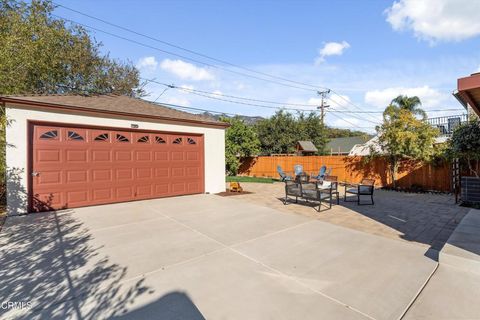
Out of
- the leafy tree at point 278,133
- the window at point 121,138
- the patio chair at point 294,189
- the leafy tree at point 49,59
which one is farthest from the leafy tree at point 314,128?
the window at point 121,138

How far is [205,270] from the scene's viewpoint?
3.22 m

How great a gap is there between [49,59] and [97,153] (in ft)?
25.8

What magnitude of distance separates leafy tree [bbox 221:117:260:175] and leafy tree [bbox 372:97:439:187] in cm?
890

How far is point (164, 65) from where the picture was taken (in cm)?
1577

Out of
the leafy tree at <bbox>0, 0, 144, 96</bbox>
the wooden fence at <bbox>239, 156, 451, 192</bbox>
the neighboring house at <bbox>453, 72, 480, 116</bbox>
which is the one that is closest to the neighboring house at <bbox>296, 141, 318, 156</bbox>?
the wooden fence at <bbox>239, 156, 451, 192</bbox>

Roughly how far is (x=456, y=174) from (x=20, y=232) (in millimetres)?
13280

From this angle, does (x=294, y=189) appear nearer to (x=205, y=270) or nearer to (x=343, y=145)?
(x=205, y=270)

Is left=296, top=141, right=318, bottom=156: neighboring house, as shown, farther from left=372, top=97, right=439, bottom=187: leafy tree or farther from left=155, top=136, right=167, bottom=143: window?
left=155, top=136, right=167, bottom=143: window

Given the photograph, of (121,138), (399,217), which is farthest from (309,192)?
(121,138)

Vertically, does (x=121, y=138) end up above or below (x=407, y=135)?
below

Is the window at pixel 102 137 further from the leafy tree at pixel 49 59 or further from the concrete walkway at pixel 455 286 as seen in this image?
the concrete walkway at pixel 455 286

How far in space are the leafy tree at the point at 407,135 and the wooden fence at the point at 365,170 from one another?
2.14 ft

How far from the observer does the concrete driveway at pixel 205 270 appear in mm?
2404

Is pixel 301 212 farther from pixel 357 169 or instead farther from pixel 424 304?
pixel 357 169
